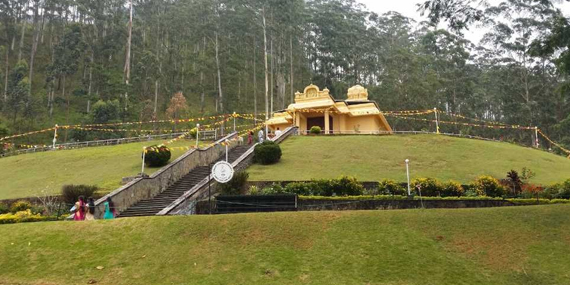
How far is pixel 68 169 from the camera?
26109 mm

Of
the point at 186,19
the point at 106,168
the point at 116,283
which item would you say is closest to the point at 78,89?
the point at 186,19

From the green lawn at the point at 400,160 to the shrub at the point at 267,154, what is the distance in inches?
18.6

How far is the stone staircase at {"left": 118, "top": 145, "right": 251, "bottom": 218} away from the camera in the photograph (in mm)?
17031

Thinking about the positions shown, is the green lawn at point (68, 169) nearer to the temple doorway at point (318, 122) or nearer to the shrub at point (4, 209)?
the shrub at point (4, 209)

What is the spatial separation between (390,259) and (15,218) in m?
11.9

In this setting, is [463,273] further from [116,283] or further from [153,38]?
[153,38]

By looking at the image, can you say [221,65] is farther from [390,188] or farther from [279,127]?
[390,188]

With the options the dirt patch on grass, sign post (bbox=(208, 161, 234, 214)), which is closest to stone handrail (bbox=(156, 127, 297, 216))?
sign post (bbox=(208, 161, 234, 214))

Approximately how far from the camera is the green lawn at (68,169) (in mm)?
22297

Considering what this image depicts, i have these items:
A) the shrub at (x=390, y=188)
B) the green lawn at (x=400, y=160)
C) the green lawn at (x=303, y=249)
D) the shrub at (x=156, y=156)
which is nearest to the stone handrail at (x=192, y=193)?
the green lawn at (x=400, y=160)

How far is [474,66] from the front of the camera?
75.5 meters

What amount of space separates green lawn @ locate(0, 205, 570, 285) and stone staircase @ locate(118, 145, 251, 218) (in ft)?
15.3

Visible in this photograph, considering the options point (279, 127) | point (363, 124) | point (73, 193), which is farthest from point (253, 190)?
point (363, 124)

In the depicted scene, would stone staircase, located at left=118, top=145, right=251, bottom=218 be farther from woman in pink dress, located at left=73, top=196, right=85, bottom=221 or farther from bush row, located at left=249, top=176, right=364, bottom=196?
bush row, located at left=249, top=176, right=364, bottom=196
